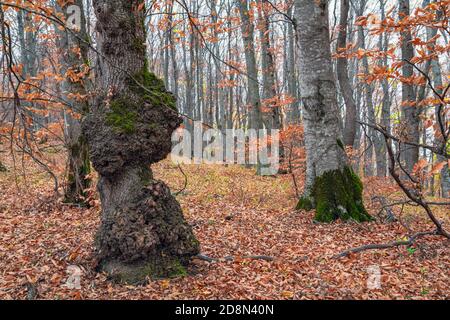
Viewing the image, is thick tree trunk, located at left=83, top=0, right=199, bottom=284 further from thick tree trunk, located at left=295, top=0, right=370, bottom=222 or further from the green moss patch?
thick tree trunk, located at left=295, top=0, right=370, bottom=222

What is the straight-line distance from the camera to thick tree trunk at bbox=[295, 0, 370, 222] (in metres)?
6.74

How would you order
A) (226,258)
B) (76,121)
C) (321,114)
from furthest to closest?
(76,121) < (321,114) < (226,258)

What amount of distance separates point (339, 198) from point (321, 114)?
1677 millimetres

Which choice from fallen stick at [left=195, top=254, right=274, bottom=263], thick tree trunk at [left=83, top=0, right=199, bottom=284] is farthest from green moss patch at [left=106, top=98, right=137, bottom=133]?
fallen stick at [left=195, top=254, right=274, bottom=263]

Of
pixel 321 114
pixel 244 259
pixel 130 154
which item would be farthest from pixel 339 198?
pixel 130 154

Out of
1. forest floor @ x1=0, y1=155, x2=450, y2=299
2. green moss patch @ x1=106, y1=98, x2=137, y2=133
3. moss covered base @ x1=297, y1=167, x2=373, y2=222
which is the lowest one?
forest floor @ x1=0, y1=155, x2=450, y2=299

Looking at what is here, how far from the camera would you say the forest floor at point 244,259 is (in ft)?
12.2

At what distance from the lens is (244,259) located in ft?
15.3

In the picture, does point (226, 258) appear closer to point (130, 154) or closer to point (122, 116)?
point (130, 154)

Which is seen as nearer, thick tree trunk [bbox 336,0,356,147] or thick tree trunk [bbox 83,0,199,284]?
thick tree trunk [bbox 83,0,199,284]

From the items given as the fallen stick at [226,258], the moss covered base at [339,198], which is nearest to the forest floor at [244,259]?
the fallen stick at [226,258]

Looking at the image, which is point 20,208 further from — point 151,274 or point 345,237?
point 345,237

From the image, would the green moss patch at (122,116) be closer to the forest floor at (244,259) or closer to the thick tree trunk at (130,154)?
the thick tree trunk at (130,154)

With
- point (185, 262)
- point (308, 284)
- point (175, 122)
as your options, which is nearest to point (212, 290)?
point (185, 262)
